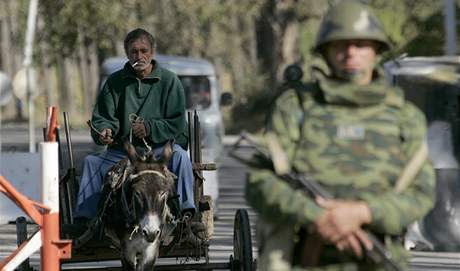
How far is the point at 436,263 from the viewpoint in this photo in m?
15.3

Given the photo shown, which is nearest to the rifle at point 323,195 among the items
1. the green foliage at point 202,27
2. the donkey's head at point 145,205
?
the donkey's head at point 145,205

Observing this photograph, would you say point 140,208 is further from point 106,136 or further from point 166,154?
point 106,136

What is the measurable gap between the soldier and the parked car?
33.8 ft

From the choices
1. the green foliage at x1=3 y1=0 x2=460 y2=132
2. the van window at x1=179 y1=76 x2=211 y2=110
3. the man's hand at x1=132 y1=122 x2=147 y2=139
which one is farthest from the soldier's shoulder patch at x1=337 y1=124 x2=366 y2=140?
the green foliage at x1=3 y1=0 x2=460 y2=132

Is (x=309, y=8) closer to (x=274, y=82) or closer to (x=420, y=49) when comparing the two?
(x=274, y=82)

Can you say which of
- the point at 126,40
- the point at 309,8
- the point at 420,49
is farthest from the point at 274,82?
the point at 126,40

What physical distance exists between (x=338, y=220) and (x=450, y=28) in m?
21.9

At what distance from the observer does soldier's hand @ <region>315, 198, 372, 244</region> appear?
568 centimetres

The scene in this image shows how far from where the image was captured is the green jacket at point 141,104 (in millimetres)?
11250

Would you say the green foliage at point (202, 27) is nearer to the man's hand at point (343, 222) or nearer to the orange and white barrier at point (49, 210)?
the orange and white barrier at point (49, 210)

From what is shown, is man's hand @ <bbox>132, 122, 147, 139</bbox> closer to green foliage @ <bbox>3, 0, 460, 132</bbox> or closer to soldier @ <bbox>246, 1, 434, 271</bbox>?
soldier @ <bbox>246, 1, 434, 271</bbox>

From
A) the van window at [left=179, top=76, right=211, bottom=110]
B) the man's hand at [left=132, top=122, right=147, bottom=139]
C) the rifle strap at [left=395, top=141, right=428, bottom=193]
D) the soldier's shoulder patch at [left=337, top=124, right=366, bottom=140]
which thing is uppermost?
the van window at [left=179, top=76, right=211, bottom=110]

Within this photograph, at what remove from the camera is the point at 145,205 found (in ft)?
33.9

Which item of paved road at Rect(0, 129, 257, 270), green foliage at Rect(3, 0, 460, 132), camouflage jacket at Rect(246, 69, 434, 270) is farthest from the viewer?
green foliage at Rect(3, 0, 460, 132)
